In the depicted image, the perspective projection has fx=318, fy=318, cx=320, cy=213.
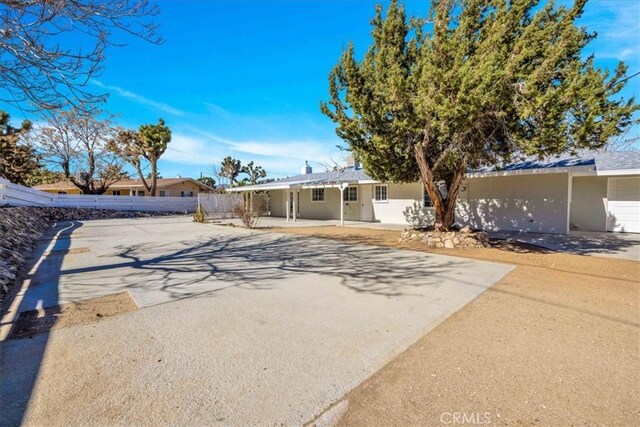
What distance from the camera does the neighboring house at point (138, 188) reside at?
3616cm

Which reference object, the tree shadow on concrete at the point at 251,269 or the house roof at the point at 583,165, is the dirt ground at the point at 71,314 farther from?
the house roof at the point at 583,165

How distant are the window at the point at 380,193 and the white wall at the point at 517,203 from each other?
3.83 metres

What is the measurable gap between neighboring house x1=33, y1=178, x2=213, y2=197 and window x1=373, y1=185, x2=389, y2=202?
28.1 m

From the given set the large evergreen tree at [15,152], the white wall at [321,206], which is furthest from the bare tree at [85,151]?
the white wall at [321,206]

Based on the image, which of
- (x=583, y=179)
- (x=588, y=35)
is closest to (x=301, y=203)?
(x=583, y=179)

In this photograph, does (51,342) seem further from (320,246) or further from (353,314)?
(320,246)

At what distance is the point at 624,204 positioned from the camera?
11.9 meters

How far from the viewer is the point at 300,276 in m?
6.08

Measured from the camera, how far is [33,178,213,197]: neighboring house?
1423 inches

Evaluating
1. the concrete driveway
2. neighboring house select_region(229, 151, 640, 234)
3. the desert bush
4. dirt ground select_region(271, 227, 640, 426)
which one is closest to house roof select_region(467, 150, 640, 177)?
neighboring house select_region(229, 151, 640, 234)

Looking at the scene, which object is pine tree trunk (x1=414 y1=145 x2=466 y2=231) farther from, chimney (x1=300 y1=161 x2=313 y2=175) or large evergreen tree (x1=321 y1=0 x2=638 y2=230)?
chimney (x1=300 y1=161 x2=313 y2=175)

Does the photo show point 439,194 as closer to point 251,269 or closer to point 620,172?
point 620,172

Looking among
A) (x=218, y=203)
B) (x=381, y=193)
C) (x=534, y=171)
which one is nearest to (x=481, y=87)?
(x=534, y=171)

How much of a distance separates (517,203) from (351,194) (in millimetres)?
8593
